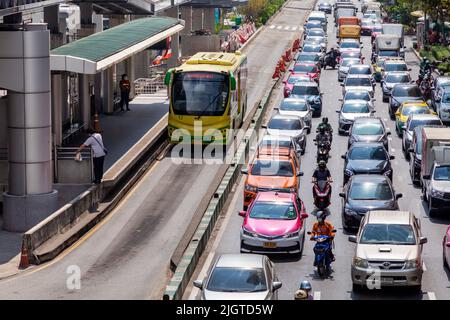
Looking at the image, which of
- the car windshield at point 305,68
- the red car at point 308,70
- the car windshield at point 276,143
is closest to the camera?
the car windshield at point 276,143

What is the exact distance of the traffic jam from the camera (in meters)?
25.7

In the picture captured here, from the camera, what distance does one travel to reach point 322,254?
2752 centimetres

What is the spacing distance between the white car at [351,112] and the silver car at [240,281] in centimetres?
2551

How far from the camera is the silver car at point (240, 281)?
2286 cm

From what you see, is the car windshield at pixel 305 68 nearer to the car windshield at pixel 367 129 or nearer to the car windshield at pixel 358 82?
the car windshield at pixel 358 82

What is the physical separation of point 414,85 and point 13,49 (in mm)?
26418

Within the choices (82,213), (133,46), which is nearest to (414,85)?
(133,46)

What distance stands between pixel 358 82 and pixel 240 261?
37.1 metres

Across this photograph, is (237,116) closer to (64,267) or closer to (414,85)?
(414,85)

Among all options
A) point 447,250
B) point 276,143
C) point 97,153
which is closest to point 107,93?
point 276,143

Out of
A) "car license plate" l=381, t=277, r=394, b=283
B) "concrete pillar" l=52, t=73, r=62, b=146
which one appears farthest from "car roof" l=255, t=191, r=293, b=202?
"concrete pillar" l=52, t=73, r=62, b=146

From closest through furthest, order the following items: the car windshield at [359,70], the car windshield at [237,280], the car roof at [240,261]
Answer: the car windshield at [237,280] → the car roof at [240,261] → the car windshield at [359,70]

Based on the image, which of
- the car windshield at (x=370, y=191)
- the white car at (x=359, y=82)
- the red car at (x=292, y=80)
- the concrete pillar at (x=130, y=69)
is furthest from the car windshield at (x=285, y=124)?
the white car at (x=359, y=82)

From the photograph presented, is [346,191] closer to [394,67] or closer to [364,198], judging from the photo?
[364,198]
